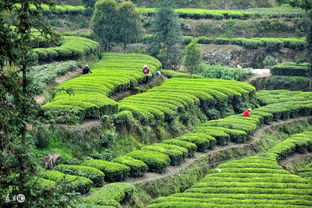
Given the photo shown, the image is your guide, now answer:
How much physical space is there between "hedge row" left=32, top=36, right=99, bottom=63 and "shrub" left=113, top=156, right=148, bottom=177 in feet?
42.3

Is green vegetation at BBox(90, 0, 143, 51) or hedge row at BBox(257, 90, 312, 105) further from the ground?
green vegetation at BBox(90, 0, 143, 51)

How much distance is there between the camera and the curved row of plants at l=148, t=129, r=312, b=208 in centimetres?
2475

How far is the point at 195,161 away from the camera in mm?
31812

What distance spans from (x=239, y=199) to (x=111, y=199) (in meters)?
5.40

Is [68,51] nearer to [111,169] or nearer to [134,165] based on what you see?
[134,165]

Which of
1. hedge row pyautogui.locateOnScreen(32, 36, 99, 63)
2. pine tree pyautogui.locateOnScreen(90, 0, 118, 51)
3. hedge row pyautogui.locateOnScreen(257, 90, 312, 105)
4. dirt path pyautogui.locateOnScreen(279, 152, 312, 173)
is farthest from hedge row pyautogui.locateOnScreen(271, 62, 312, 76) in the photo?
dirt path pyautogui.locateOnScreen(279, 152, 312, 173)

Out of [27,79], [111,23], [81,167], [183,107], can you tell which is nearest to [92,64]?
[111,23]

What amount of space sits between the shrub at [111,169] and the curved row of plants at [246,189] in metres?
2.35

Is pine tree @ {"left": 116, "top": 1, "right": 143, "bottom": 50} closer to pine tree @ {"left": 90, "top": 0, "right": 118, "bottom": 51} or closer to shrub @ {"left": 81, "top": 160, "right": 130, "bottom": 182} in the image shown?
pine tree @ {"left": 90, "top": 0, "right": 118, "bottom": 51}

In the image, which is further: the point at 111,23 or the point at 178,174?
the point at 111,23

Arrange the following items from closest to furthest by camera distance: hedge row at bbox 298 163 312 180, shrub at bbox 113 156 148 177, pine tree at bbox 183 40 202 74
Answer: shrub at bbox 113 156 148 177
hedge row at bbox 298 163 312 180
pine tree at bbox 183 40 202 74

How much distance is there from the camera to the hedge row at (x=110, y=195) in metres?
23.0

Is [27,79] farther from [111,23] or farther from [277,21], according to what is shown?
[277,21]

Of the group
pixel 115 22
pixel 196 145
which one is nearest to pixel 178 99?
pixel 196 145
